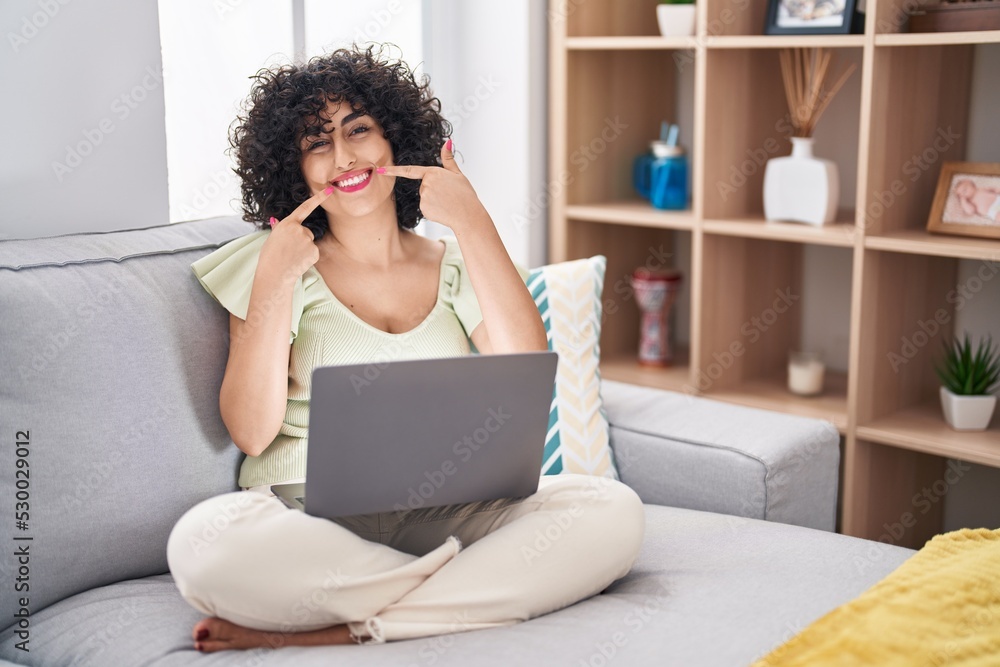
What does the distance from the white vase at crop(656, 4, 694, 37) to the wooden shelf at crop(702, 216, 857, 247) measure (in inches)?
18.1

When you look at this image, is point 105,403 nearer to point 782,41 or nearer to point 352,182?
point 352,182

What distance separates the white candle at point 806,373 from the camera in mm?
2404

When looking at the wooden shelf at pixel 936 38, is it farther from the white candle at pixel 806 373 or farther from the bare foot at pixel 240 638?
the bare foot at pixel 240 638

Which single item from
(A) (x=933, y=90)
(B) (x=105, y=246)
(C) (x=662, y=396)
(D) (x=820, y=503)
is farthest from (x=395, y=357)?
(A) (x=933, y=90)

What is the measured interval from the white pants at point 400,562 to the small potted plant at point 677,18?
4.46 ft

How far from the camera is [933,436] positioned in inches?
85.0

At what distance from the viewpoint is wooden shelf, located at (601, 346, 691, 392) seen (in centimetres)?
254

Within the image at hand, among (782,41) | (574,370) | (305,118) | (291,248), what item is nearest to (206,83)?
(305,118)

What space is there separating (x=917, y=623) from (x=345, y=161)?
40.9 inches

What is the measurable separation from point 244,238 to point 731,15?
1.25 meters

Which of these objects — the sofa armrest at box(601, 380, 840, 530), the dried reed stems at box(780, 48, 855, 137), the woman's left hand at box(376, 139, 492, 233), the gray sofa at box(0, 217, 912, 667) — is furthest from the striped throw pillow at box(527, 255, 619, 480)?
the dried reed stems at box(780, 48, 855, 137)

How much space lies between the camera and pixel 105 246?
1.61 metres

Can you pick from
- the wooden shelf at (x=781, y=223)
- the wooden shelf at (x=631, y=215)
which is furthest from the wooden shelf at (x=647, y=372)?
the wooden shelf at (x=631, y=215)

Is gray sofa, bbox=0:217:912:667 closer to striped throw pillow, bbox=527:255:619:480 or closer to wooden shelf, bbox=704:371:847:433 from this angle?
striped throw pillow, bbox=527:255:619:480
